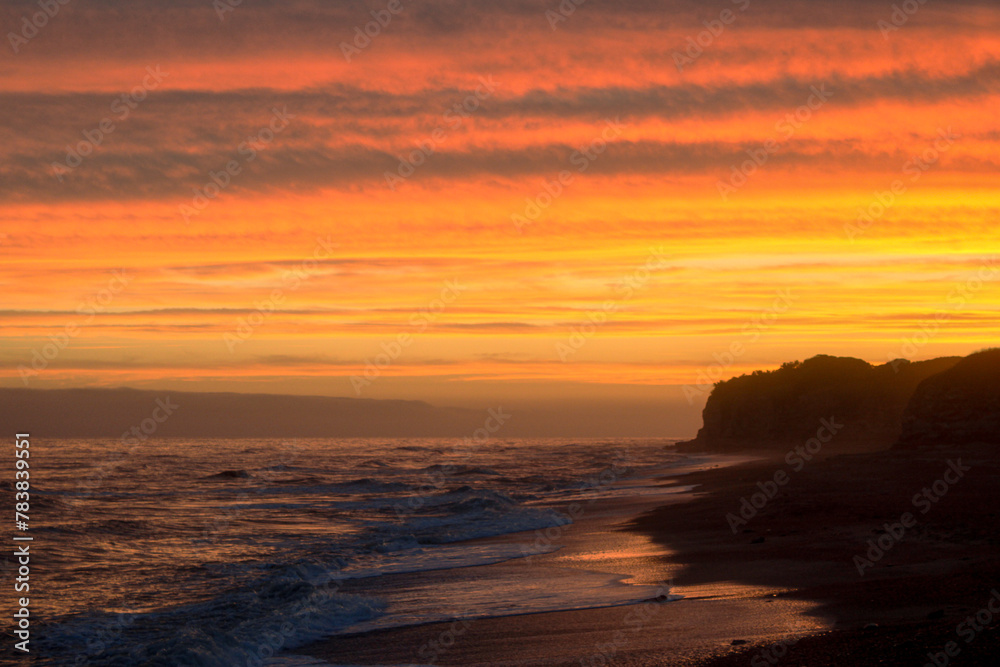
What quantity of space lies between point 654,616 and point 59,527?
64.3 ft

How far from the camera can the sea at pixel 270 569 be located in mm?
11219

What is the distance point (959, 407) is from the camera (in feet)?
125

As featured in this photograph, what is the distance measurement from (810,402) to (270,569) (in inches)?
2980

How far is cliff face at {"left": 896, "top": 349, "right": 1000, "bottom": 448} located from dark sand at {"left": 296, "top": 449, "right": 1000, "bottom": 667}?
19720 millimetres

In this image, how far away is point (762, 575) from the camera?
13.0m

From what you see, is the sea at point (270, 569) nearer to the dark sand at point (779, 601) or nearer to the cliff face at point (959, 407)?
the dark sand at point (779, 601)

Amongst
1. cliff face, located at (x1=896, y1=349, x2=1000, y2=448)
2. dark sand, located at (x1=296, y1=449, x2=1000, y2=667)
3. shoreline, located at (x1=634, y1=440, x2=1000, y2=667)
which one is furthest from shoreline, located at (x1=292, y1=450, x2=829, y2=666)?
cliff face, located at (x1=896, y1=349, x2=1000, y2=448)

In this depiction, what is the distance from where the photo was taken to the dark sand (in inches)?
317

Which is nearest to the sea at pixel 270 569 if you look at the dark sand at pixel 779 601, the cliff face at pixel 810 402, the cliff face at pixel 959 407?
the dark sand at pixel 779 601

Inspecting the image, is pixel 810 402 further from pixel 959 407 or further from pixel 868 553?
pixel 868 553

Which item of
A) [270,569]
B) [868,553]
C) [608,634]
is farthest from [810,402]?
[608,634]

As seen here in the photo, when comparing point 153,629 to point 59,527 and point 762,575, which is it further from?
point 59,527

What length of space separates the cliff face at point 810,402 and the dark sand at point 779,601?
1918 inches

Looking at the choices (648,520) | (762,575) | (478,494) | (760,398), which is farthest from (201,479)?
(760,398)
